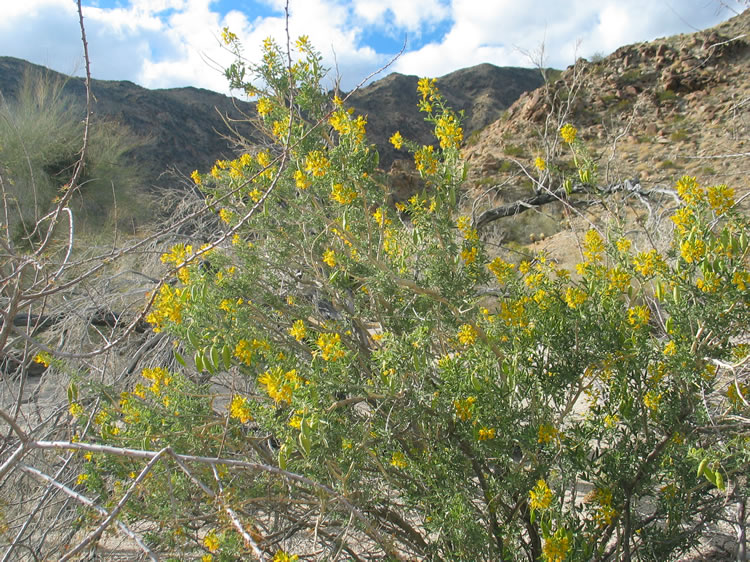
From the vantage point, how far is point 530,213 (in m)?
13.7

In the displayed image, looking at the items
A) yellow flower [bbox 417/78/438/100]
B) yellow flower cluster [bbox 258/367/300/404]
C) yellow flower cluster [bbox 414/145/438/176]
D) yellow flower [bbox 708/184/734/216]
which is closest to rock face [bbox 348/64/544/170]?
yellow flower [bbox 417/78/438/100]

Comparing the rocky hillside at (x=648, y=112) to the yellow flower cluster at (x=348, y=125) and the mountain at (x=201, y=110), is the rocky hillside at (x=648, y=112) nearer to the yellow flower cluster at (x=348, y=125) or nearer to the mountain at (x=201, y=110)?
the mountain at (x=201, y=110)

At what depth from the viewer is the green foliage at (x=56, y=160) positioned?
10.1 m

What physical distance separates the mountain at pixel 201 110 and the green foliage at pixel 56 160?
538 cm

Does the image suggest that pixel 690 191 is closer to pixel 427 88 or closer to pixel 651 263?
pixel 651 263

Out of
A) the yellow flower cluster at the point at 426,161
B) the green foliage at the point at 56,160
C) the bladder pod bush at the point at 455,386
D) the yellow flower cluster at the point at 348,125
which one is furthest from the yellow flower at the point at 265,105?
the green foliage at the point at 56,160

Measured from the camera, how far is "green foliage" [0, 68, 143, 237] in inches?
398

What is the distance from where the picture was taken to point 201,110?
28.1 metres

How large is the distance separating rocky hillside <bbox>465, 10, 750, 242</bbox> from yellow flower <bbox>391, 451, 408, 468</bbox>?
12.6 meters

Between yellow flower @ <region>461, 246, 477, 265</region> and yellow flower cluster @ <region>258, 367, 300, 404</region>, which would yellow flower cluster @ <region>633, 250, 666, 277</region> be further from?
yellow flower cluster @ <region>258, 367, 300, 404</region>

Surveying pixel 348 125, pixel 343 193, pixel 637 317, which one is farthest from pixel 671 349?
pixel 348 125

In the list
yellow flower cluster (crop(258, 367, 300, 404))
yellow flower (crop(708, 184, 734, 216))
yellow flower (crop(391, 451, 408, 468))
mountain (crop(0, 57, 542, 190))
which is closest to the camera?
yellow flower cluster (crop(258, 367, 300, 404))

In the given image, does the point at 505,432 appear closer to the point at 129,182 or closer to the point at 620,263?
the point at 620,263

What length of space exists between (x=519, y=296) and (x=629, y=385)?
1.89 ft
